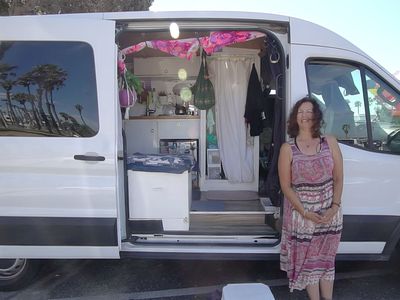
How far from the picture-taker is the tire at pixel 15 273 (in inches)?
138

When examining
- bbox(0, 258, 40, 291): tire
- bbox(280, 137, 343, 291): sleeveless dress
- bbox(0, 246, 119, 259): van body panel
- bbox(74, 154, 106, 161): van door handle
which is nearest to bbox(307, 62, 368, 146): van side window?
bbox(280, 137, 343, 291): sleeveless dress

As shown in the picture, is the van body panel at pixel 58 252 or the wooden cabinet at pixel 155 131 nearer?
the van body panel at pixel 58 252

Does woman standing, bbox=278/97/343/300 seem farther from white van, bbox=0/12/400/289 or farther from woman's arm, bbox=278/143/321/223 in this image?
white van, bbox=0/12/400/289

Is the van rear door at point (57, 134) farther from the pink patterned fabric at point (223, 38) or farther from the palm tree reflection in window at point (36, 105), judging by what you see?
the pink patterned fabric at point (223, 38)

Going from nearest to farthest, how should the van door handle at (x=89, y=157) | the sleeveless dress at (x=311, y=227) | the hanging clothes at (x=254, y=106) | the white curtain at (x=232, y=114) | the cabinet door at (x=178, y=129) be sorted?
1. the sleeveless dress at (x=311, y=227)
2. the van door handle at (x=89, y=157)
3. the hanging clothes at (x=254, y=106)
4. the white curtain at (x=232, y=114)
5. the cabinet door at (x=178, y=129)

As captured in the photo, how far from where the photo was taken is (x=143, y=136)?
632cm

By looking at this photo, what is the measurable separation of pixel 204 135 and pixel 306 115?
3.25 metres

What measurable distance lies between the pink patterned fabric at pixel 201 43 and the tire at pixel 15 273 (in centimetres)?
208

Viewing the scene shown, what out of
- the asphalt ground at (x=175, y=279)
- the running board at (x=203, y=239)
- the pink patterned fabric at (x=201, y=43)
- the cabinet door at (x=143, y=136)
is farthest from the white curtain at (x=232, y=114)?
the running board at (x=203, y=239)

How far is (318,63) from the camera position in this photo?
3295mm

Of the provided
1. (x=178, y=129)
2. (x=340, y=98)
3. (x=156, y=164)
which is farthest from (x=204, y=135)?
(x=340, y=98)

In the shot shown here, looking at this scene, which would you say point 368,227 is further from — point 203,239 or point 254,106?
point 254,106

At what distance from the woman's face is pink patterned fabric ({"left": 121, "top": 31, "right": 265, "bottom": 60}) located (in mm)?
868

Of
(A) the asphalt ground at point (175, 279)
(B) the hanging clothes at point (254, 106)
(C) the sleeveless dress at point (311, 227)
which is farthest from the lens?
(B) the hanging clothes at point (254, 106)
